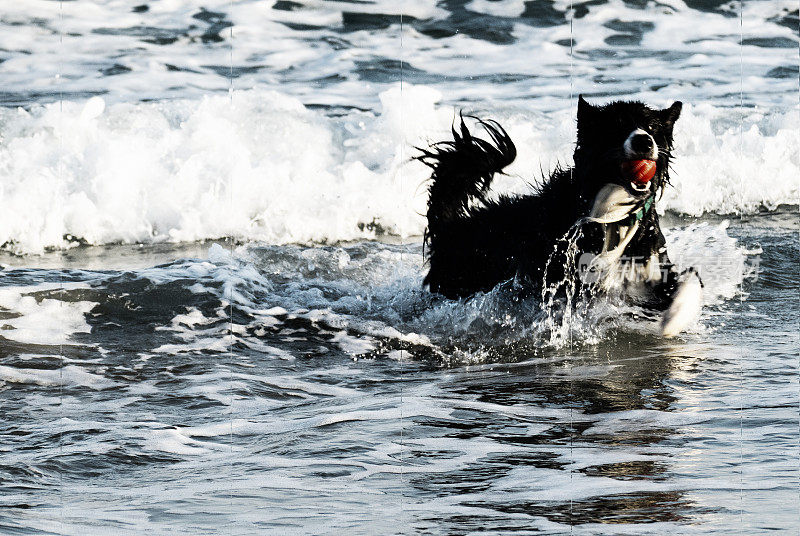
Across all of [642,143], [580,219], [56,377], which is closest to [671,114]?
[642,143]

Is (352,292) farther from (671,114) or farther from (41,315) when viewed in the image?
(671,114)

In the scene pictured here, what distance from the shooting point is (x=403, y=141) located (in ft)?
36.7

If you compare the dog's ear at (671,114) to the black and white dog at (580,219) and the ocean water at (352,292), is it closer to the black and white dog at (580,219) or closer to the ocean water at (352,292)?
the black and white dog at (580,219)

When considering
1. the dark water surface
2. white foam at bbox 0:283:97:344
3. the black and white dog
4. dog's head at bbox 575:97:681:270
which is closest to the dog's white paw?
the black and white dog

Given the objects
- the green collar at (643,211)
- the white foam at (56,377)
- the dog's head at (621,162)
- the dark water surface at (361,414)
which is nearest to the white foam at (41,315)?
the dark water surface at (361,414)

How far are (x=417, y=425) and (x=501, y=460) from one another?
577 mm

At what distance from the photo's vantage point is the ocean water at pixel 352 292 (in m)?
3.12

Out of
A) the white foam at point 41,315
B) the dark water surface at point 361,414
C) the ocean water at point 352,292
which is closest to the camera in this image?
the dark water surface at point 361,414

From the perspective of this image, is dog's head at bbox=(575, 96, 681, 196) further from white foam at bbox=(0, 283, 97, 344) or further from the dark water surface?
white foam at bbox=(0, 283, 97, 344)

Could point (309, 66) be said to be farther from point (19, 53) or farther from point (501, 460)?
point (501, 460)

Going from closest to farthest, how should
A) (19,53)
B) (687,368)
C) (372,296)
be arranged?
(687,368) < (372,296) < (19,53)

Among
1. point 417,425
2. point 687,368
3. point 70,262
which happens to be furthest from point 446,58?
point 417,425

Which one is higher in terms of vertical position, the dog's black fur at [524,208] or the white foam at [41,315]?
the dog's black fur at [524,208]

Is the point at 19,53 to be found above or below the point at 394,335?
above
